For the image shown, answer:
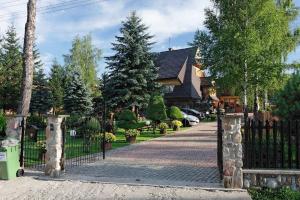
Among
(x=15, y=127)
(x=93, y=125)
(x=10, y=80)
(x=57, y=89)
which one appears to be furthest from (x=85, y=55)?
(x=15, y=127)

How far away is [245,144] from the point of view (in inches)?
348

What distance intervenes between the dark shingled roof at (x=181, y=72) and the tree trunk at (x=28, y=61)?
30699 mm

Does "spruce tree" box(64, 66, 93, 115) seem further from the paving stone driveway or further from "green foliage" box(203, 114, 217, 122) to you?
the paving stone driveway

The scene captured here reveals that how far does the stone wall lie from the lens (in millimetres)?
8195

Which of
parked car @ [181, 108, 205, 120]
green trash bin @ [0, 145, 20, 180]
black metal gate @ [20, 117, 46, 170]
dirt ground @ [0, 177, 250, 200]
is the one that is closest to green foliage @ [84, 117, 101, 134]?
black metal gate @ [20, 117, 46, 170]

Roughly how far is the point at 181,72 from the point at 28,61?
3296cm

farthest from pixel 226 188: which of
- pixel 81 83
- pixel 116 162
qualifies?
pixel 81 83

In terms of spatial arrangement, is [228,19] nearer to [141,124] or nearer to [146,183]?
[141,124]

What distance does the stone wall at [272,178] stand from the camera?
8.20m

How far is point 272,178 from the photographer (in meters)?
8.32

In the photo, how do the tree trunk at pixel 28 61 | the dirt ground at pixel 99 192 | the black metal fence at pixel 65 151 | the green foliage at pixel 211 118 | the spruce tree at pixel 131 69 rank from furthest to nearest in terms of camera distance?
the green foliage at pixel 211 118 → the spruce tree at pixel 131 69 → the tree trunk at pixel 28 61 → the black metal fence at pixel 65 151 → the dirt ground at pixel 99 192

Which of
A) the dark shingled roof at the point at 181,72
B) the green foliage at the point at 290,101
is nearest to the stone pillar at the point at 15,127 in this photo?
the green foliage at the point at 290,101

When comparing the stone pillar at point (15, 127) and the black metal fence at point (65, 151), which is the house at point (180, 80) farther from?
the stone pillar at point (15, 127)

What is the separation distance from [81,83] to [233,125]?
2823cm
